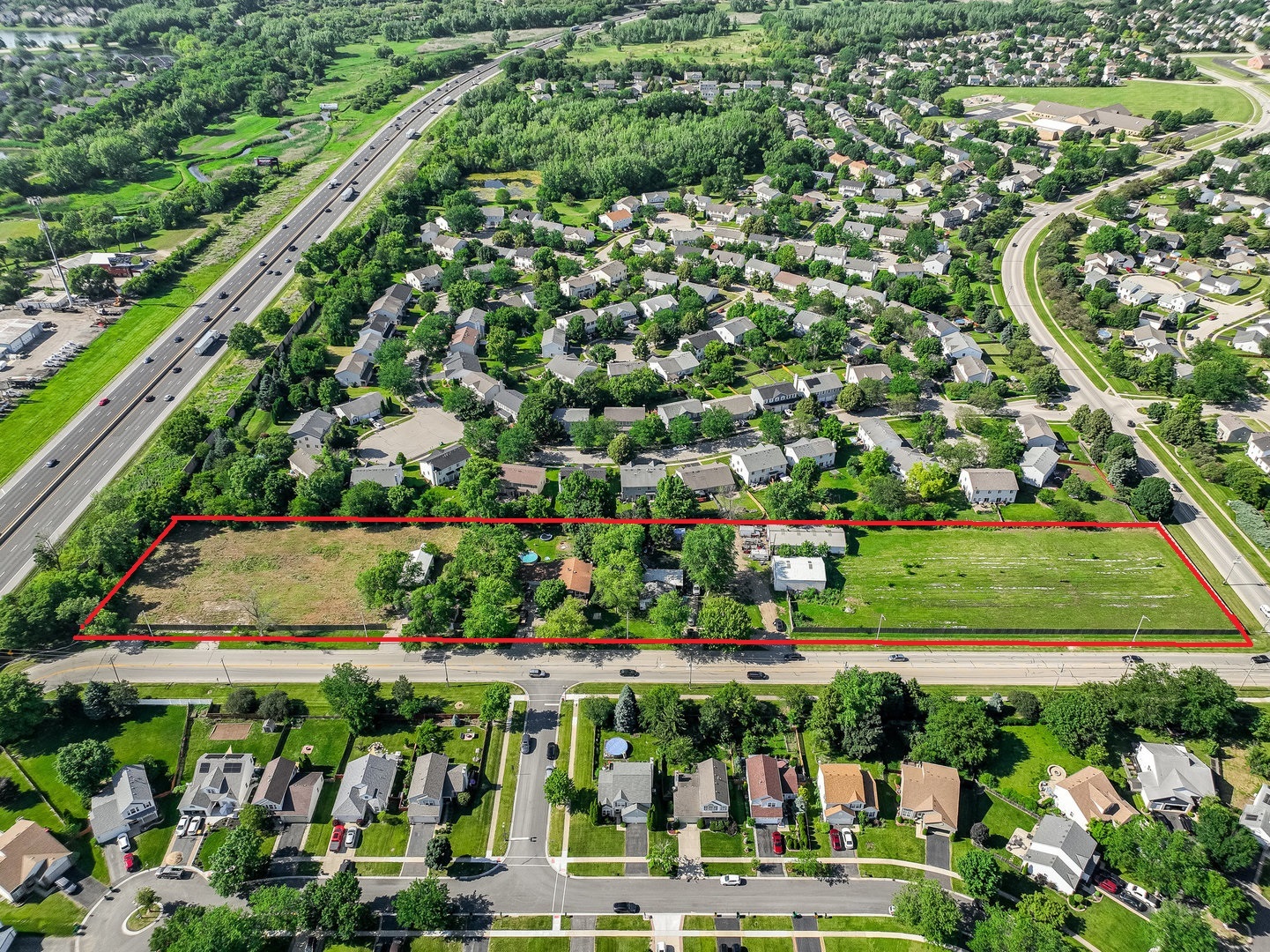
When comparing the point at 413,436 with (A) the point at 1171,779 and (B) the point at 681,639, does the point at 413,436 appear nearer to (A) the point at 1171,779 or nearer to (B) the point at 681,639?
(B) the point at 681,639

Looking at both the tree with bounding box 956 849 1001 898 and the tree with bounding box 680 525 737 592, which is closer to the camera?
the tree with bounding box 956 849 1001 898

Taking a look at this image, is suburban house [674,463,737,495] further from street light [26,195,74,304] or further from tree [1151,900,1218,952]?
street light [26,195,74,304]

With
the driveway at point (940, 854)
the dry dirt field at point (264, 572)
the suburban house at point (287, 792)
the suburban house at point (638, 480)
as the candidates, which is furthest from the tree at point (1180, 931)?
the dry dirt field at point (264, 572)

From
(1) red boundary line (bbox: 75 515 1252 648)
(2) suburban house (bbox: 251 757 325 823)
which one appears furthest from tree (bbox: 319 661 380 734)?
(1) red boundary line (bbox: 75 515 1252 648)

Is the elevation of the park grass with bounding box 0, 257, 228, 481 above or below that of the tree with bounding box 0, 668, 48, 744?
above

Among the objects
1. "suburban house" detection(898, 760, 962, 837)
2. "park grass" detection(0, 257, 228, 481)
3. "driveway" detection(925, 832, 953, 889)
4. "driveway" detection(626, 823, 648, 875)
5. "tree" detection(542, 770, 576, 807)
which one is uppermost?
"park grass" detection(0, 257, 228, 481)

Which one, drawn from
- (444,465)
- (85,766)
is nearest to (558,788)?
(85,766)

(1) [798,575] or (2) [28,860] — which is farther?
(1) [798,575]

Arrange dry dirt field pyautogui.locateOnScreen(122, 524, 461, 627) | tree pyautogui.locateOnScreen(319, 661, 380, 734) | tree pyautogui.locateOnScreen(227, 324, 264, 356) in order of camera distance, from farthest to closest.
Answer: tree pyautogui.locateOnScreen(227, 324, 264, 356) → dry dirt field pyautogui.locateOnScreen(122, 524, 461, 627) → tree pyautogui.locateOnScreen(319, 661, 380, 734)
